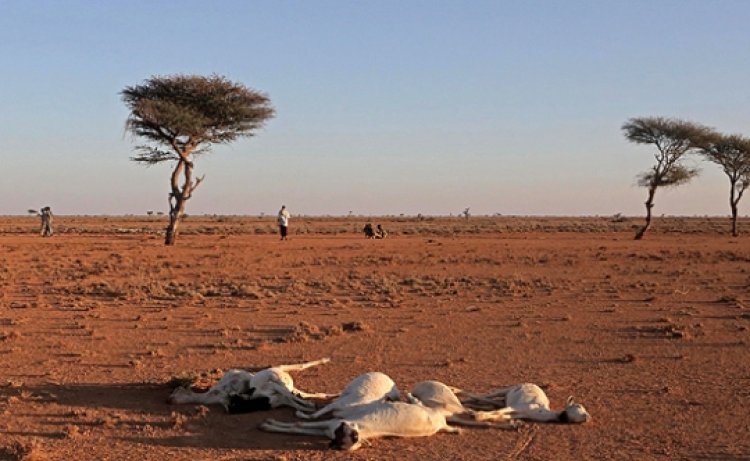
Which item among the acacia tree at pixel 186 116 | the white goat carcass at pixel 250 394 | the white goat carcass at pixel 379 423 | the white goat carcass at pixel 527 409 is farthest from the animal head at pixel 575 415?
the acacia tree at pixel 186 116

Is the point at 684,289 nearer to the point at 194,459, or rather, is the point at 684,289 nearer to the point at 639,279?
the point at 639,279

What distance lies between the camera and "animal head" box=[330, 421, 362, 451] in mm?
6840

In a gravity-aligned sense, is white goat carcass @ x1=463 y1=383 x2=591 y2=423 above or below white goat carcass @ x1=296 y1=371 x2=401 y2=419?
below

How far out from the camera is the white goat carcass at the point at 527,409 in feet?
25.6

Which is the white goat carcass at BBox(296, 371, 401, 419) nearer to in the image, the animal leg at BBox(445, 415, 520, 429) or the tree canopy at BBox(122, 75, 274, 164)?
the animal leg at BBox(445, 415, 520, 429)

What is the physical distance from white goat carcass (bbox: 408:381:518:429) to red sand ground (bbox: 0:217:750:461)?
0.67ft

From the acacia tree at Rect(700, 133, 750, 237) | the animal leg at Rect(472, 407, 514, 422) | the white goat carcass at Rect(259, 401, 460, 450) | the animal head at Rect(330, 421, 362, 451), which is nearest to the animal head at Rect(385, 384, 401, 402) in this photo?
the white goat carcass at Rect(259, 401, 460, 450)

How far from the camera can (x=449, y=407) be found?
25.5 feet

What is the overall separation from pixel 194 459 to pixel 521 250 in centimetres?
3164

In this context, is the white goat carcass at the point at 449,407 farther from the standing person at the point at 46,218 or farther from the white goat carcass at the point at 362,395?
the standing person at the point at 46,218

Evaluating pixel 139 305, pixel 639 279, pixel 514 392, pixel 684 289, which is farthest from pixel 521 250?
pixel 514 392

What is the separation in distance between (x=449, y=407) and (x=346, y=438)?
131 centimetres

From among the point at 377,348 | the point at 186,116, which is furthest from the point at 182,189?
the point at 377,348

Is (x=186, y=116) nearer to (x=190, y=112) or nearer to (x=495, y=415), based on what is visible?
(x=190, y=112)
